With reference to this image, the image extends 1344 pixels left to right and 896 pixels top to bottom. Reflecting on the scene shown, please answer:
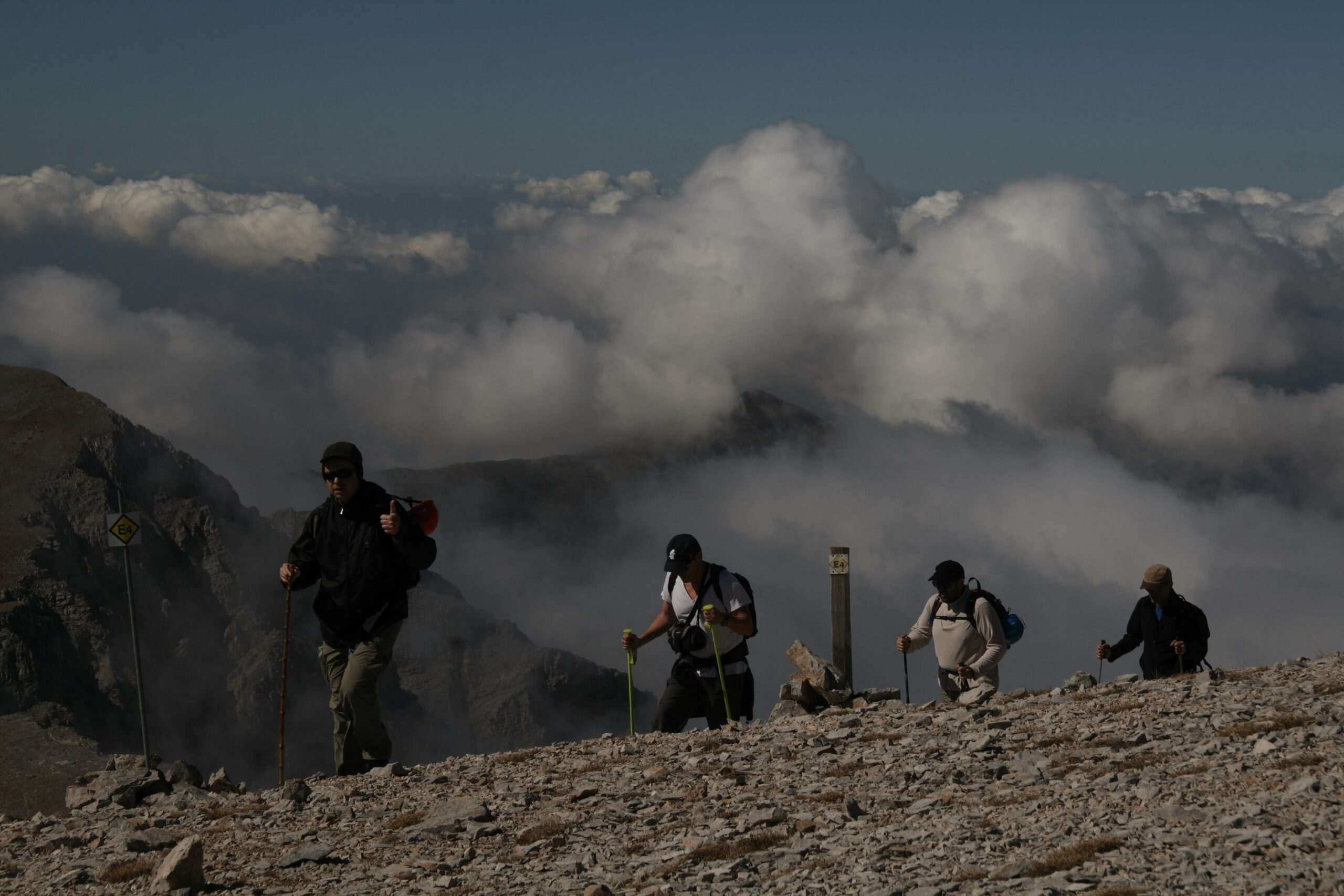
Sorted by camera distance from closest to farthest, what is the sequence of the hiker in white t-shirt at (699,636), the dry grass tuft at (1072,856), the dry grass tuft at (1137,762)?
the dry grass tuft at (1072,856)
the dry grass tuft at (1137,762)
the hiker in white t-shirt at (699,636)

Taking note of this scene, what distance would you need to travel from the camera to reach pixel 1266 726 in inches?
321

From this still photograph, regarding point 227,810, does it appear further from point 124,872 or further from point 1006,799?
point 1006,799

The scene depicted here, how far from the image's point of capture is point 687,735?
1079 cm

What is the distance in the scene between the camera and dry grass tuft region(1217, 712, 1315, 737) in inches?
316

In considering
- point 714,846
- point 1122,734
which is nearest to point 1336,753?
point 1122,734

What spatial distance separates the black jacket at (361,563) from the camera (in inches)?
389

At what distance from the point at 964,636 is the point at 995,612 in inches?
14.4

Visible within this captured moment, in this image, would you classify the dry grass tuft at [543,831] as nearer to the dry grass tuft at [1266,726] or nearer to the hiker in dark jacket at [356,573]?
the hiker in dark jacket at [356,573]

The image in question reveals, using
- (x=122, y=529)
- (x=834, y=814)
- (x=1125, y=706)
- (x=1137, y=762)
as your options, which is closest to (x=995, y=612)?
(x=1125, y=706)

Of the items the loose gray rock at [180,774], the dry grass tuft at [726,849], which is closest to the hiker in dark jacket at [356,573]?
Result: the loose gray rock at [180,774]

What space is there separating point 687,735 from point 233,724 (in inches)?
2595

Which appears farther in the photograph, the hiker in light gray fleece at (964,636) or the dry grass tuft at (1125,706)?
the hiker in light gray fleece at (964,636)

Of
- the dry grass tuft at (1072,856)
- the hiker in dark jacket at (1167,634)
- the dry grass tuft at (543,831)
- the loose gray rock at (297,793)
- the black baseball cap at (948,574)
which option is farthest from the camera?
the hiker in dark jacket at (1167,634)

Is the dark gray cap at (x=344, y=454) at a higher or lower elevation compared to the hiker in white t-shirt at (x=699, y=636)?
higher
